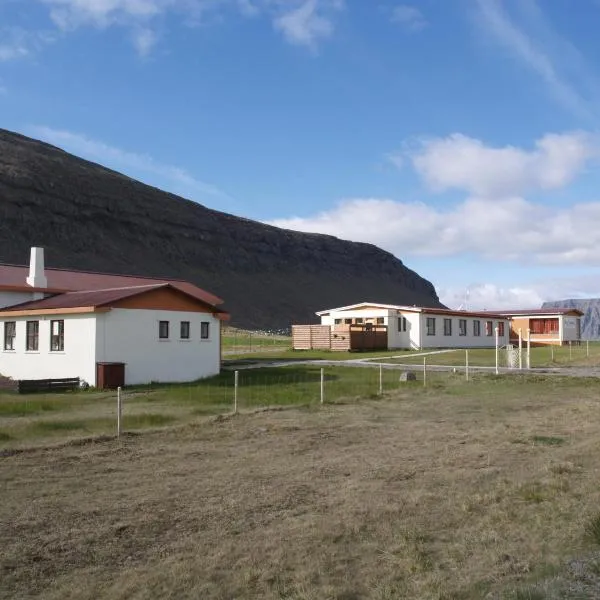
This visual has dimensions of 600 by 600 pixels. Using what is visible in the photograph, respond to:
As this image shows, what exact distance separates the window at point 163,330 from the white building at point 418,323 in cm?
2161

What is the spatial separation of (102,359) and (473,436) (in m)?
15.5

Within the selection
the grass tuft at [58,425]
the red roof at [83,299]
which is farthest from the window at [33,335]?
the grass tuft at [58,425]

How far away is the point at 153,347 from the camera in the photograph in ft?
86.9

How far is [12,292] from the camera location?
3061 centimetres

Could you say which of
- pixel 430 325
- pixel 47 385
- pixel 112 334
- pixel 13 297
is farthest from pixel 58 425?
pixel 430 325

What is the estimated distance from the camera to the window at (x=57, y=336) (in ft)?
85.9

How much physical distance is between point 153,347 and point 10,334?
263 inches

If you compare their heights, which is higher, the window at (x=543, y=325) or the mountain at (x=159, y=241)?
the mountain at (x=159, y=241)

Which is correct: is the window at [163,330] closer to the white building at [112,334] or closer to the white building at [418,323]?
the white building at [112,334]

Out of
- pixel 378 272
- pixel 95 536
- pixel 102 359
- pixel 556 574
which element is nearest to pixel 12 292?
pixel 102 359

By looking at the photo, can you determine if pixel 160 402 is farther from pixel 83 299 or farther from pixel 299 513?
pixel 299 513

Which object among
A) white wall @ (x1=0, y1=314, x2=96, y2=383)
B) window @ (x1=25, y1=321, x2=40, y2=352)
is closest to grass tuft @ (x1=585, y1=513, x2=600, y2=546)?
white wall @ (x1=0, y1=314, x2=96, y2=383)

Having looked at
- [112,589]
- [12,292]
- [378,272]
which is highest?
[378,272]

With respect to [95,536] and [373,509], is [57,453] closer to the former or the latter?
[95,536]
